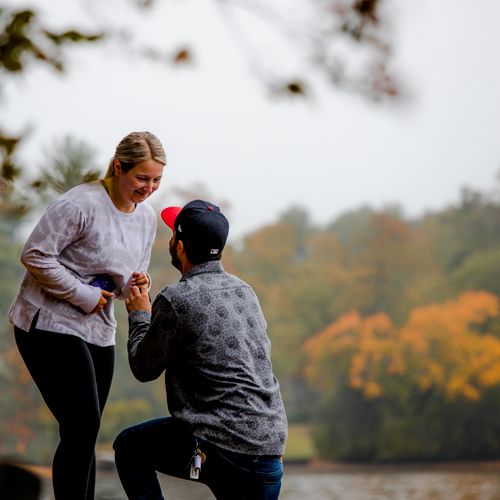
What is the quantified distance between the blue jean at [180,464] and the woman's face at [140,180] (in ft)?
1.73

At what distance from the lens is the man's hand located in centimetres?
202

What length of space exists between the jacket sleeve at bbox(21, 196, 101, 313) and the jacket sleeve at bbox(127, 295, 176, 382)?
0.77 feet

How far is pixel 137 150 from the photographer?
207 centimetres

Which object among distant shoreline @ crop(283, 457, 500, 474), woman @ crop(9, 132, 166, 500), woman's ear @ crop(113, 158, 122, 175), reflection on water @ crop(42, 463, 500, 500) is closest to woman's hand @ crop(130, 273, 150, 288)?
woman @ crop(9, 132, 166, 500)

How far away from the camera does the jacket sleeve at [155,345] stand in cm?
189

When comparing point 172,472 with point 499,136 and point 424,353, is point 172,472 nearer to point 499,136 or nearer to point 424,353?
point 424,353

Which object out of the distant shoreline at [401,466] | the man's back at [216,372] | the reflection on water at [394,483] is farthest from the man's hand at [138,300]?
the distant shoreline at [401,466]

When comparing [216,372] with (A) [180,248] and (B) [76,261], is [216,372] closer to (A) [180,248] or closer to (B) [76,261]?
(A) [180,248]

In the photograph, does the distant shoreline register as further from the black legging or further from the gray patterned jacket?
the gray patterned jacket

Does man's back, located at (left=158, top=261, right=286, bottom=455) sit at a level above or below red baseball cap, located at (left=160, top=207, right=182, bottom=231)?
below

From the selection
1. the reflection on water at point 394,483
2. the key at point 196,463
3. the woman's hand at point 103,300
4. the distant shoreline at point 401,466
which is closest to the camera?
the key at point 196,463

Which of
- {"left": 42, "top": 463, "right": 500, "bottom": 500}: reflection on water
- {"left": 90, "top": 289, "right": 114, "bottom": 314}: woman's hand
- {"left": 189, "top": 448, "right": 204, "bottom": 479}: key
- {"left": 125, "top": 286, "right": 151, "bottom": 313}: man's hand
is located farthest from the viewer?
{"left": 42, "top": 463, "right": 500, "bottom": 500}: reflection on water

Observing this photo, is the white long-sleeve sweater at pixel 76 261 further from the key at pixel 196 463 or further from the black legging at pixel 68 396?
the key at pixel 196 463

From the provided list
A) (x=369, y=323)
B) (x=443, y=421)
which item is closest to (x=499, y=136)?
(x=369, y=323)
